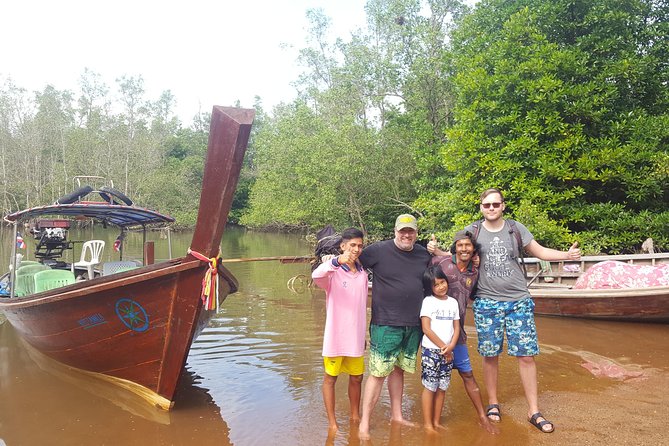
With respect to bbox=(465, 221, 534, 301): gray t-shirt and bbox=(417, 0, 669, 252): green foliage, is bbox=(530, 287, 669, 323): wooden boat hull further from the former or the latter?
bbox=(465, 221, 534, 301): gray t-shirt

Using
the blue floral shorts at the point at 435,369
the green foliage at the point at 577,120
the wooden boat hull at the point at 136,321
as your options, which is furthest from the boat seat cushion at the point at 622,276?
the wooden boat hull at the point at 136,321

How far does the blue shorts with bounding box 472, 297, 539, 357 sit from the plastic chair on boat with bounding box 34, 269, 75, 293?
5182 mm

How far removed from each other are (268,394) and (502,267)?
8.30 ft

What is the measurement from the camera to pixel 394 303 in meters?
3.56

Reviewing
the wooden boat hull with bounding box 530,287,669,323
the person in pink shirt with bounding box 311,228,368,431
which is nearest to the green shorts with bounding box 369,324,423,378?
the person in pink shirt with bounding box 311,228,368,431

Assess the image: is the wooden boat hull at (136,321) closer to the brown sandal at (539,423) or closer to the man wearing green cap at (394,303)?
the man wearing green cap at (394,303)

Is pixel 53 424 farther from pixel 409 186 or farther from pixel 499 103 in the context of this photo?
pixel 409 186

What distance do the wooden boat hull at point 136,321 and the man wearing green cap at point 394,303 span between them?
4.94 feet

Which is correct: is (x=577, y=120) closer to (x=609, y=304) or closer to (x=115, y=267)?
(x=609, y=304)

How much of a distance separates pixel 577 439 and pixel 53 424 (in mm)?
4200

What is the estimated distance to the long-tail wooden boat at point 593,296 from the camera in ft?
22.6

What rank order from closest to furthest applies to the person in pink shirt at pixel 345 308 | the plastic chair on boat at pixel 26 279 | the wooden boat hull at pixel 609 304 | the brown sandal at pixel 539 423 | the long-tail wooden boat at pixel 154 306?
1. the person in pink shirt at pixel 345 308
2. the brown sandal at pixel 539 423
3. the long-tail wooden boat at pixel 154 306
4. the wooden boat hull at pixel 609 304
5. the plastic chair on boat at pixel 26 279

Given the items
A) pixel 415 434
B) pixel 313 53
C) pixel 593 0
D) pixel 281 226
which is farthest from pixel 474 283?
pixel 281 226

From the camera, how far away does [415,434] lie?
145 inches
